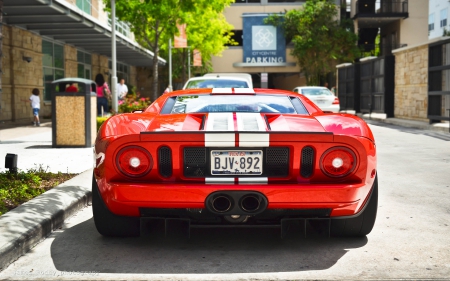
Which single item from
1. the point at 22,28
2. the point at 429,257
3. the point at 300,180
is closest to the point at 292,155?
the point at 300,180

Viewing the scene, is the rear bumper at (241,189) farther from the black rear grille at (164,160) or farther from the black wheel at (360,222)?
the black wheel at (360,222)

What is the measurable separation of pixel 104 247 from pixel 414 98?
61.8 ft

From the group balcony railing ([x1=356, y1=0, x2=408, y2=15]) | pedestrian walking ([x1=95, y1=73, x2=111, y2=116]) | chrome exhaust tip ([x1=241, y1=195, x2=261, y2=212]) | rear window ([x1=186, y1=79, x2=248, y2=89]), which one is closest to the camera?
chrome exhaust tip ([x1=241, y1=195, x2=261, y2=212])

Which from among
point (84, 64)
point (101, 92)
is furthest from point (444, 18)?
point (101, 92)

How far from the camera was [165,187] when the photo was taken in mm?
4223

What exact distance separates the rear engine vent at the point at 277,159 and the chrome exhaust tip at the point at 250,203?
0.67 feet

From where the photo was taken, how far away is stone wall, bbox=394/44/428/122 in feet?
68.2

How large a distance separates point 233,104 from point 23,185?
2785 mm

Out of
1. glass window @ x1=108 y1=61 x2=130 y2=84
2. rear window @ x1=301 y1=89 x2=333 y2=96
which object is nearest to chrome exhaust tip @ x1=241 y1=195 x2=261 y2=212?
rear window @ x1=301 y1=89 x2=333 y2=96

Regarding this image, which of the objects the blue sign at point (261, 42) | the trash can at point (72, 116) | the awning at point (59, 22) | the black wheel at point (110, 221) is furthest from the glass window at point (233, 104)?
the blue sign at point (261, 42)

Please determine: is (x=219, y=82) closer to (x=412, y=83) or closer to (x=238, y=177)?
(x=238, y=177)

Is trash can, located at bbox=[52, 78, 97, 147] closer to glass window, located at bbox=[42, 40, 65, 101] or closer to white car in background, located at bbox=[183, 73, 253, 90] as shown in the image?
white car in background, located at bbox=[183, 73, 253, 90]

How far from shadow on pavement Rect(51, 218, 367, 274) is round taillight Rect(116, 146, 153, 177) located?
0.56 meters

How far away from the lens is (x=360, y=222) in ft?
15.4
